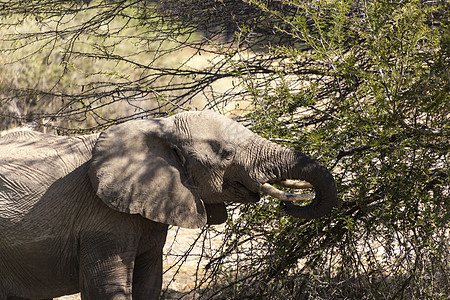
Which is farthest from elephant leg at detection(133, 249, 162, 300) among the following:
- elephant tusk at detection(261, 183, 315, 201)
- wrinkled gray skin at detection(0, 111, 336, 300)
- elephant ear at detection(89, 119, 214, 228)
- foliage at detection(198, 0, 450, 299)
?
elephant tusk at detection(261, 183, 315, 201)

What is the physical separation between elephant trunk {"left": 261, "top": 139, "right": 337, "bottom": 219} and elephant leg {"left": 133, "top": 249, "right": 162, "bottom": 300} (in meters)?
0.93

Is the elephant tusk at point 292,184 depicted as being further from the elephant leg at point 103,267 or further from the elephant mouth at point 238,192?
the elephant leg at point 103,267

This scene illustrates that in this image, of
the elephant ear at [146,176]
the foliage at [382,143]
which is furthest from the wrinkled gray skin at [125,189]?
the foliage at [382,143]

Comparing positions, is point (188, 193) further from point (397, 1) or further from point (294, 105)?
point (397, 1)

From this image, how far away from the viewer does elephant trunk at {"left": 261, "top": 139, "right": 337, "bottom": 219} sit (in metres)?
3.77

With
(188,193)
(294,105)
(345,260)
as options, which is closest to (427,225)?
(345,260)

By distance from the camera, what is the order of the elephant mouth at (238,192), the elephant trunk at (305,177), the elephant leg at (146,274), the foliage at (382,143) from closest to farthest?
the foliage at (382,143) → the elephant trunk at (305,177) → the elephant mouth at (238,192) → the elephant leg at (146,274)

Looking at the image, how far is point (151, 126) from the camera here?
3.95 metres

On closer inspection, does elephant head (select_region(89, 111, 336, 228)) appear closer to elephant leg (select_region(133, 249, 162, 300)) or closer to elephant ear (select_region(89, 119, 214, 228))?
elephant ear (select_region(89, 119, 214, 228))

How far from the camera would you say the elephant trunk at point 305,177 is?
12.4ft

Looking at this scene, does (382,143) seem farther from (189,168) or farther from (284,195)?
(189,168)

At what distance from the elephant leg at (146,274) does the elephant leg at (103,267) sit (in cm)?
35

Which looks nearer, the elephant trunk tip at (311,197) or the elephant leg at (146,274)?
the elephant trunk tip at (311,197)

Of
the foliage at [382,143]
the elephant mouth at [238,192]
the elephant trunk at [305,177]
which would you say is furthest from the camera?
the elephant mouth at [238,192]
